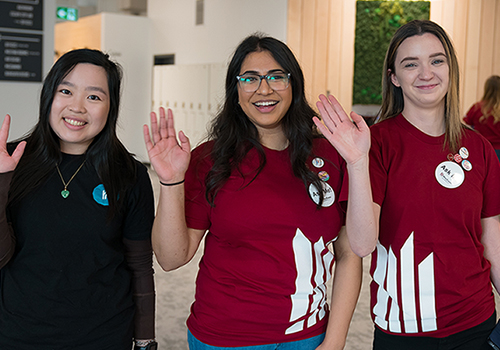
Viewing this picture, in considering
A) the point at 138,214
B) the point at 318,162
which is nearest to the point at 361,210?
the point at 318,162

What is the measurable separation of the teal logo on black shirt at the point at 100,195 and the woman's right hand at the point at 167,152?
21cm

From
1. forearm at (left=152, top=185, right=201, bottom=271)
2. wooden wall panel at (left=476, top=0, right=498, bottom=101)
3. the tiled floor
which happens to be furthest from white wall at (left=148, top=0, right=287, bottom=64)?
forearm at (left=152, top=185, right=201, bottom=271)

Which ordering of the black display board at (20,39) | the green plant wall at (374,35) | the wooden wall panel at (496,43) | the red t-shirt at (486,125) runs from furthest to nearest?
the green plant wall at (374,35) < the wooden wall panel at (496,43) < the red t-shirt at (486,125) < the black display board at (20,39)

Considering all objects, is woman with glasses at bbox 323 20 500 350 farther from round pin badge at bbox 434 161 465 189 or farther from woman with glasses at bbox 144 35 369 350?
woman with glasses at bbox 144 35 369 350

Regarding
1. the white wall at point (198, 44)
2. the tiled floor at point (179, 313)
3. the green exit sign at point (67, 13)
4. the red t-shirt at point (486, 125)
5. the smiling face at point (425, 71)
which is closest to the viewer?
the smiling face at point (425, 71)

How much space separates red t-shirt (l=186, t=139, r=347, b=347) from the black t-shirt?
0.86 feet

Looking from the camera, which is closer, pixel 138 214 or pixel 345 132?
pixel 345 132

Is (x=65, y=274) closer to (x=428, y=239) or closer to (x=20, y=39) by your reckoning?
(x=428, y=239)

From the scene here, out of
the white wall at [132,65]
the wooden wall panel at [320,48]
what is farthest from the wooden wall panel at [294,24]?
the white wall at [132,65]

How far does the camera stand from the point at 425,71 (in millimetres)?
1641

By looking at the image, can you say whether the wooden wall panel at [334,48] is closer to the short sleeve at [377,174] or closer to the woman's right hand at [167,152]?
the short sleeve at [377,174]

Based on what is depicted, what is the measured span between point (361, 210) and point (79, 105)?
91 centimetres

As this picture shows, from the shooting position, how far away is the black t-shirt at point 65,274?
151cm

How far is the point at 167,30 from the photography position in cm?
1062
